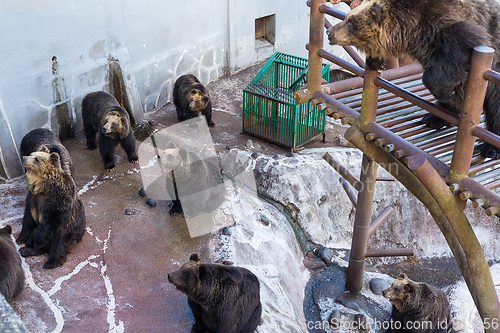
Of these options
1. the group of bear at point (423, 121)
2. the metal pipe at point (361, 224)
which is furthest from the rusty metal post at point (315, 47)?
the metal pipe at point (361, 224)

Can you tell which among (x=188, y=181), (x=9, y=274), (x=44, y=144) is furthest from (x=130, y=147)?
(x=9, y=274)

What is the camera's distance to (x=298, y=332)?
194 inches

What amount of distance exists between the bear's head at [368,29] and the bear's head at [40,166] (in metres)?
3.40

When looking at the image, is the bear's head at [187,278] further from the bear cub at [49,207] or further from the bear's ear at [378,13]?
the bear's ear at [378,13]

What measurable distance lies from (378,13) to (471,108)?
979 mm

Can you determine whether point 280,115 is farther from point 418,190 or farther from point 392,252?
point 418,190

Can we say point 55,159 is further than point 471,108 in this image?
Yes

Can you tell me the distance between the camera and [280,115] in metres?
8.46

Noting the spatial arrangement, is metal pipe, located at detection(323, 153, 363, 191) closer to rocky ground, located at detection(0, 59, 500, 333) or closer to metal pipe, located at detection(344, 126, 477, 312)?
rocky ground, located at detection(0, 59, 500, 333)

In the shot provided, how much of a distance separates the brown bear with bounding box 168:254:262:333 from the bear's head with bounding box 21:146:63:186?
2.02 meters

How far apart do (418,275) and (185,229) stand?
4709 mm

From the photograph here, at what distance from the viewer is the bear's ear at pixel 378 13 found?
3.26 metres

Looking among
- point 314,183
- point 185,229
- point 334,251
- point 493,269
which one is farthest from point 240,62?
point 493,269

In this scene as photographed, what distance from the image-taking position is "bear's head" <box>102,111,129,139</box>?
7.05 meters
